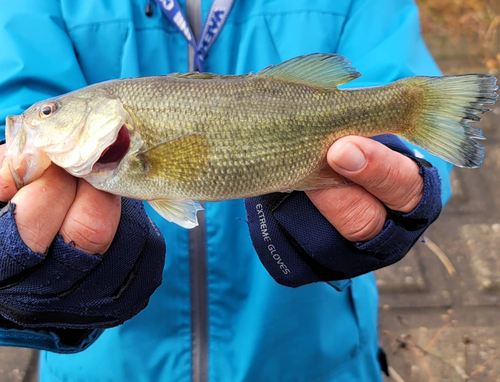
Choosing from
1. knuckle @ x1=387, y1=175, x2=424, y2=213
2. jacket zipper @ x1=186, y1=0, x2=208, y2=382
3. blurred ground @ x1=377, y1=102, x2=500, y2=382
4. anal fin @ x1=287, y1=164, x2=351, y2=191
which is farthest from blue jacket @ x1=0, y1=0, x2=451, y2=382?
blurred ground @ x1=377, y1=102, x2=500, y2=382

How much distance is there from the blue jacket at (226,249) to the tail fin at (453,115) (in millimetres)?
347

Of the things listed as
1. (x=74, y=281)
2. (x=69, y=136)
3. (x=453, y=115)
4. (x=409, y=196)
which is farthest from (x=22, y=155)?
(x=453, y=115)

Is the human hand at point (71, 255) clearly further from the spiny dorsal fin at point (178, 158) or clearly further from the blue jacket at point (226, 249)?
the blue jacket at point (226, 249)

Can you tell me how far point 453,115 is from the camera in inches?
49.3

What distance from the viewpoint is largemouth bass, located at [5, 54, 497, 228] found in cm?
114

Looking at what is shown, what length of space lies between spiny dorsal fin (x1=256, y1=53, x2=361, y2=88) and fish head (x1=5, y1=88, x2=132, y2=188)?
17.0 inches

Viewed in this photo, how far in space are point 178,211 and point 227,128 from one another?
0.26 m

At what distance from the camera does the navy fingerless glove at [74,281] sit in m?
1.10

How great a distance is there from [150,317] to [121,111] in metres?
0.85

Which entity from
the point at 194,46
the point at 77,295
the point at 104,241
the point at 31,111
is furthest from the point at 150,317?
the point at 194,46

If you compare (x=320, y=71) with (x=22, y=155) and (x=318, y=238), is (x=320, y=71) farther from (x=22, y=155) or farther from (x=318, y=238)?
(x=22, y=155)

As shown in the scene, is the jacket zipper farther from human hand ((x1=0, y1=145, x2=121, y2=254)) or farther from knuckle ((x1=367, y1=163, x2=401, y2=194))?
knuckle ((x1=367, y1=163, x2=401, y2=194))

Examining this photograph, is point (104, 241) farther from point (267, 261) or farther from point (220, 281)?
point (220, 281)

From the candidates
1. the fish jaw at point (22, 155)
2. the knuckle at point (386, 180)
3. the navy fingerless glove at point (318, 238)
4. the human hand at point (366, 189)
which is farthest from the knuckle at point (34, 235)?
the knuckle at point (386, 180)
